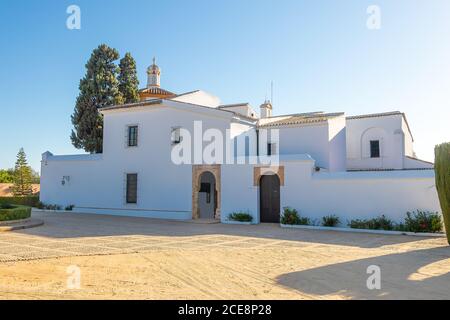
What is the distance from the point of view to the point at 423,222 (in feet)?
45.2

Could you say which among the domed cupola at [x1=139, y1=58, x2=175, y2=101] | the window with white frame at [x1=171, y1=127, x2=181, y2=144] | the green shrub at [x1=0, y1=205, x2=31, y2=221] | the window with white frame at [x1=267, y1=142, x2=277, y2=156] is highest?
the domed cupola at [x1=139, y1=58, x2=175, y2=101]

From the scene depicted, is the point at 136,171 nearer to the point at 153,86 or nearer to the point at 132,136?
the point at 132,136

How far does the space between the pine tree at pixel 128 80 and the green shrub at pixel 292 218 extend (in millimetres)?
19062

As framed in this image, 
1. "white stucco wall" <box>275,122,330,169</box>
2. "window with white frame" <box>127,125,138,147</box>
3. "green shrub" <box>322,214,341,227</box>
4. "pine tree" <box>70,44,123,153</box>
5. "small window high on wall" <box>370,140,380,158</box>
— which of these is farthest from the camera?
"pine tree" <box>70,44,123,153</box>

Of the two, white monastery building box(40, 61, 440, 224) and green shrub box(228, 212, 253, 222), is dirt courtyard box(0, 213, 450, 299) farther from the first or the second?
green shrub box(228, 212, 253, 222)

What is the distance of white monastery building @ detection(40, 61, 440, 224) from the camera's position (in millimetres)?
15352

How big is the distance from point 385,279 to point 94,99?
2673 cm

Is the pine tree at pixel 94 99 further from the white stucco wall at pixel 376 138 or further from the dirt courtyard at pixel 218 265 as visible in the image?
the white stucco wall at pixel 376 138

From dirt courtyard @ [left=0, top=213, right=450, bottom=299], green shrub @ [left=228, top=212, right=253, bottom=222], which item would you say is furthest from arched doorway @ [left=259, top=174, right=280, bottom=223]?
dirt courtyard @ [left=0, top=213, right=450, bottom=299]

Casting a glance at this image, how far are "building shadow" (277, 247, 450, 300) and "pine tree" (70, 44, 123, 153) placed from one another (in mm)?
24477

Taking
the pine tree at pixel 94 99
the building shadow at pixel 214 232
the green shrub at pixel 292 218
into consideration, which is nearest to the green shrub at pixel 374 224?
the building shadow at pixel 214 232

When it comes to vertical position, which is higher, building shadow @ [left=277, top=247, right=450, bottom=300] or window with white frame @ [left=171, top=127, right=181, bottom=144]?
window with white frame @ [left=171, top=127, right=181, bottom=144]

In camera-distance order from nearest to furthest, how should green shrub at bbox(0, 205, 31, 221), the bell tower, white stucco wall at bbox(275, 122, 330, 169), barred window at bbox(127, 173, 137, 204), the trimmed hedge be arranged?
green shrub at bbox(0, 205, 31, 221), white stucco wall at bbox(275, 122, 330, 169), barred window at bbox(127, 173, 137, 204), the trimmed hedge, the bell tower

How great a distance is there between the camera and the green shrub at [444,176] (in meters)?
11.1
